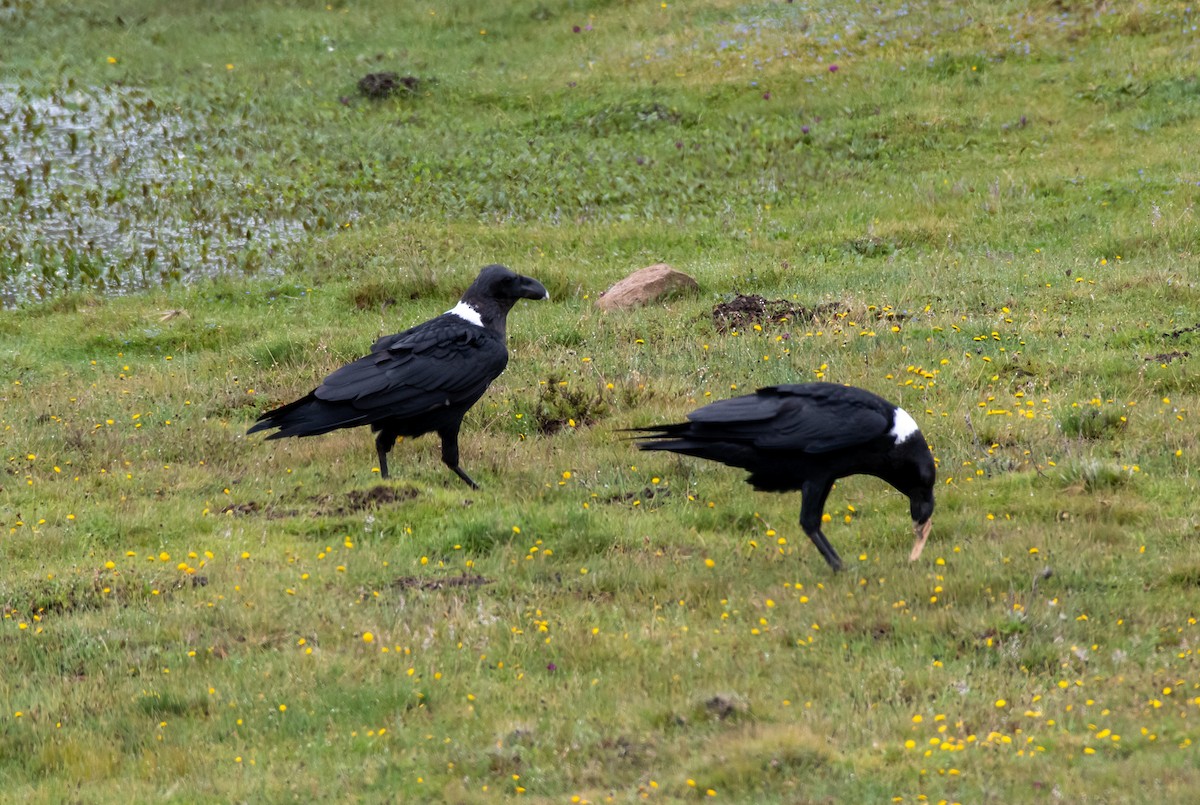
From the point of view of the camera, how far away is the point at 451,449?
406 inches

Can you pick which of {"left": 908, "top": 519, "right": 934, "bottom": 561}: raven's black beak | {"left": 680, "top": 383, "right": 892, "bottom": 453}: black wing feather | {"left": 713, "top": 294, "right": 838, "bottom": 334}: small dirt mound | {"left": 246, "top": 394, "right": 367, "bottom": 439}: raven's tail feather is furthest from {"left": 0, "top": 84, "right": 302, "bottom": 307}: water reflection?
{"left": 908, "top": 519, "right": 934, "bottom": 561}: raven's black beak

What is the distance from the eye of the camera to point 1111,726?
5.91 m

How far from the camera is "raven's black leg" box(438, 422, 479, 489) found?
33.5 feet

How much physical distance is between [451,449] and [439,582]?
2180 mm

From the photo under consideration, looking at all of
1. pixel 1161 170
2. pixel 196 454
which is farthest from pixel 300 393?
pixel 1161 170

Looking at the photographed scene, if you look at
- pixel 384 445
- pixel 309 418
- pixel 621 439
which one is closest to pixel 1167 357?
pixel 621 439

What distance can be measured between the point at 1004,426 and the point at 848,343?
2341 mm

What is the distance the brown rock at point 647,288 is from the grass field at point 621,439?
1.47 ft

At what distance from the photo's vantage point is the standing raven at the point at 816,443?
812 cm

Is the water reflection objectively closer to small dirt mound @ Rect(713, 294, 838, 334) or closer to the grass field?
the grass field

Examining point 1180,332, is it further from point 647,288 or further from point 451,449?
point 451,449

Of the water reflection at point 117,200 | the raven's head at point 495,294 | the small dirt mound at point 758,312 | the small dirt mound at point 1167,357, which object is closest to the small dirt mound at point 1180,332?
the small dirt mound at point 1167,357

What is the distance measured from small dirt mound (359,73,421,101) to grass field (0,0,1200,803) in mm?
158

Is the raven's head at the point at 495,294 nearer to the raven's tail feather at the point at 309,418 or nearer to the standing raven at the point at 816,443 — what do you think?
the raven's tail feather at the point at 309,418
